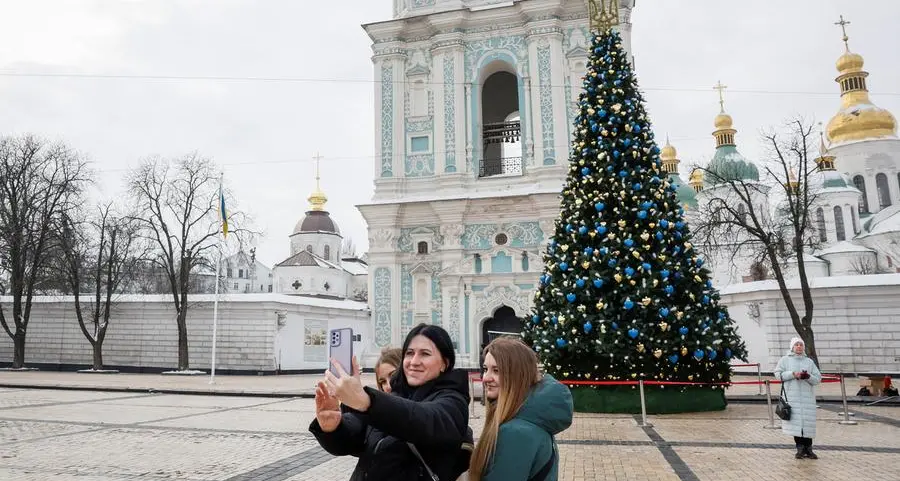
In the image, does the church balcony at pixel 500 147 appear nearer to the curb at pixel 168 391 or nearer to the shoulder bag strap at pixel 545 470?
the curb at pixel 168 391

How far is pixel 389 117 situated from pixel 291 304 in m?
9.95

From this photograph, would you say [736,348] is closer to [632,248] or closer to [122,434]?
[632,248]

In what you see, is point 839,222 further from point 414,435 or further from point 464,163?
point 414,435

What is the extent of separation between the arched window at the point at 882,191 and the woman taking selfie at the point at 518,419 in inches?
2683

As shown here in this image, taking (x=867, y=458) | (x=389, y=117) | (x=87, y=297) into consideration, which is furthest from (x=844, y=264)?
(x=87, y=297)

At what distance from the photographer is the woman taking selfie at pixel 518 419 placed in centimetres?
261

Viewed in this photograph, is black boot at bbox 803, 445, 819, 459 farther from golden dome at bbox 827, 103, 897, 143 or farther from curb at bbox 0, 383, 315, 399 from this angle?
golden dome at bbox 827, 103, 897, 143

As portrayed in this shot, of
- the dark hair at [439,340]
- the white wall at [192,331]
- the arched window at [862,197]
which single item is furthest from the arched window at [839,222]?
the dark hair at [439,340]

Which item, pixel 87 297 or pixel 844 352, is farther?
pixel 87 297

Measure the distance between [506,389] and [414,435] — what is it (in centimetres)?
54

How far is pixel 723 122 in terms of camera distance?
61938 mm

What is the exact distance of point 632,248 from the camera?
506 inches

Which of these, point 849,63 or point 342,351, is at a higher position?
point 849,63

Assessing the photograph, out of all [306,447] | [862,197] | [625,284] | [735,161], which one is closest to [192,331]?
[306,447]
